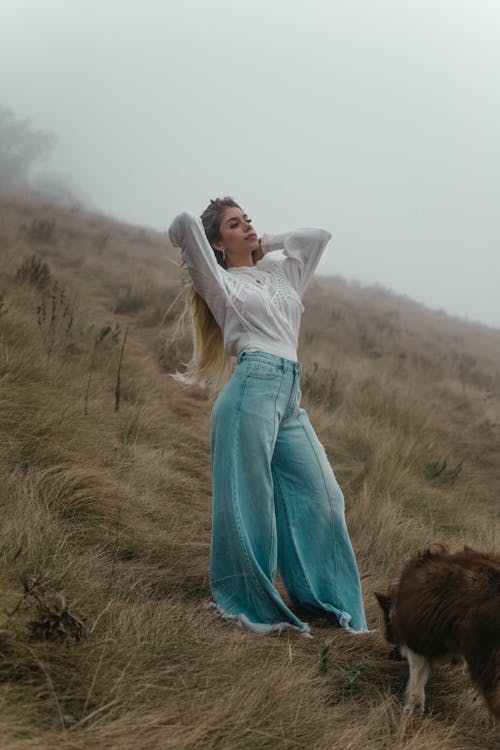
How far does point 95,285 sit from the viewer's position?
1158cm

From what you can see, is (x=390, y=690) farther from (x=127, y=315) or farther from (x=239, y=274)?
(x=127, y=315)

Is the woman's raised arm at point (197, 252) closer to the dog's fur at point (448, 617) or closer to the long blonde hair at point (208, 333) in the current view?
the long blonde hair at point (208, 333)

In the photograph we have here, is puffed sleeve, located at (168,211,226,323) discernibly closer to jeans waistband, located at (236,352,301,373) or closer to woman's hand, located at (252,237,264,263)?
jeans waistband, located at (236,352,301,373)

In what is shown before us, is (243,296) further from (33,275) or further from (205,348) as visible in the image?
(33,275)

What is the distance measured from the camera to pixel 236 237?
129 inches

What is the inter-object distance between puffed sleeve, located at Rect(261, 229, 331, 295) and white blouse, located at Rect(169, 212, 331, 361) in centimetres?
2

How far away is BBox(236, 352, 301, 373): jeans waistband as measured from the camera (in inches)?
115

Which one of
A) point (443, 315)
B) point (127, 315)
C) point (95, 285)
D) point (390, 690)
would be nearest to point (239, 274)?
point (390, 690)

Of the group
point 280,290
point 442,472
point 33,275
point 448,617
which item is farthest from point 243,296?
point 33,275

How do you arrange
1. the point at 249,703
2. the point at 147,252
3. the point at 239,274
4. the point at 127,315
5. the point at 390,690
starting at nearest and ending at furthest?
the point at 249,703
the point at 390,690
the point at 239,274
the point at 127,315
the point at 147,252

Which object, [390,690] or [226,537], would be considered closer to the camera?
[390,690]

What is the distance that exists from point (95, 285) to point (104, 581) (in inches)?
373

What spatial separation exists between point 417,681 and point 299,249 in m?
2.00

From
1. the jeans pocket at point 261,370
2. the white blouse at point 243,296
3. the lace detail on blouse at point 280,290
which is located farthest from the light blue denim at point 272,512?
the lace detail on blouse at point 280,290
